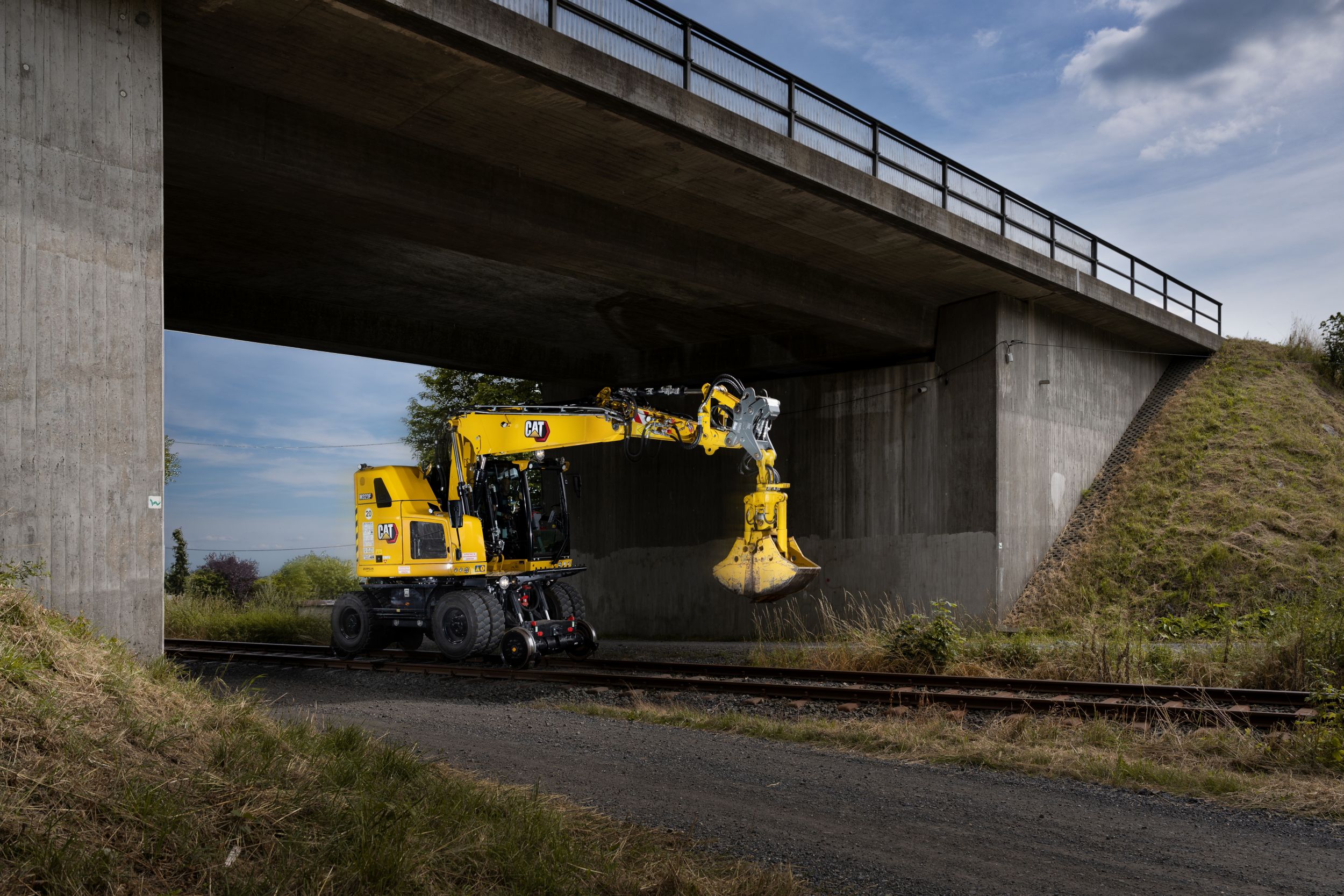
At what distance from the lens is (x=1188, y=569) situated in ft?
70.5

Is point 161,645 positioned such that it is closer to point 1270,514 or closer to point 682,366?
point 682,366

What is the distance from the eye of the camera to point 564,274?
18.8 meters

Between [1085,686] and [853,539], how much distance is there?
1174 centimetres

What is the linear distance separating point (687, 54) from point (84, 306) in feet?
29.4

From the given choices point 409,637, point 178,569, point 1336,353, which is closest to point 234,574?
point 178,569

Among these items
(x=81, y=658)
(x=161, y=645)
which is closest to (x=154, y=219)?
(x=161, y=645)

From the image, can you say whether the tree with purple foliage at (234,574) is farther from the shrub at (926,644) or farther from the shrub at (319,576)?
the shrub at (926,644)

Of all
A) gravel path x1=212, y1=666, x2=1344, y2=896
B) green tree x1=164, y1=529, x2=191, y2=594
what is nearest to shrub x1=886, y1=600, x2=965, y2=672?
gravel path x1=212, y1=666, x2=1344, y2=896

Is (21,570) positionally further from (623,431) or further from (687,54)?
(687,54)

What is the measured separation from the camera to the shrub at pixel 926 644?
14750mm

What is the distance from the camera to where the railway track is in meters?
10.7

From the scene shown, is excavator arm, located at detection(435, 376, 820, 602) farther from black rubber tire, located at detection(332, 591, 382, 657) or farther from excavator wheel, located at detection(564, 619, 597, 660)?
black rubber tire, located at detection(332, 591, 382, 657)

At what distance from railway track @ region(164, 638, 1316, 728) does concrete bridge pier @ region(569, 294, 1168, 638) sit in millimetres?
8269

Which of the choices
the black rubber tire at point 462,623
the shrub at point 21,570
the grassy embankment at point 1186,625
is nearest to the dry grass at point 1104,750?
the grassy embankment at point 1186,625
